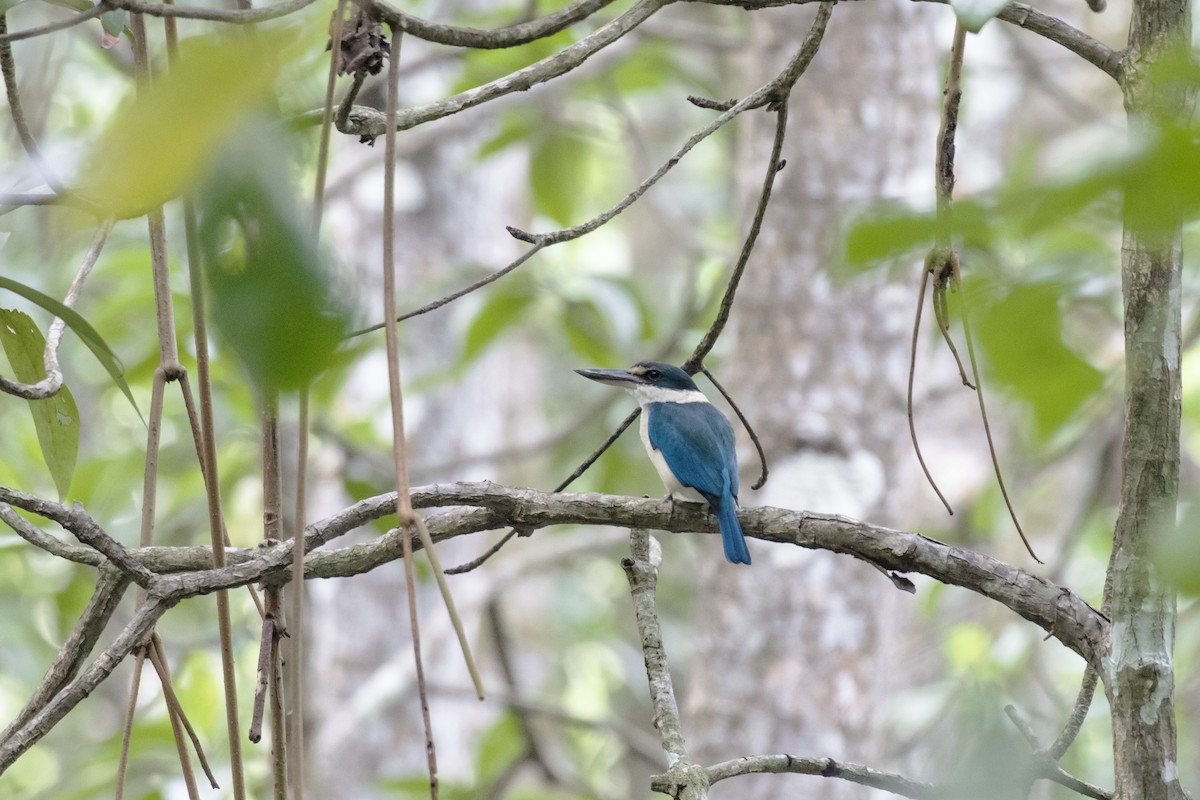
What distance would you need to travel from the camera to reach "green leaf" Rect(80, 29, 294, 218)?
482 mm

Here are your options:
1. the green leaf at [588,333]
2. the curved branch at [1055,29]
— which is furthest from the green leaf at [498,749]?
the curved branch at [1055,29]

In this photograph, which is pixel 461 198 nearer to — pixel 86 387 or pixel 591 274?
pixel 591 274

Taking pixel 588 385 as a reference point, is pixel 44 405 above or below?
below

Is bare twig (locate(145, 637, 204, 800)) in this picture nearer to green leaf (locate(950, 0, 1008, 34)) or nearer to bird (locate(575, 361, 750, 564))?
green leaf (locate(950, 0, 1008, 34))

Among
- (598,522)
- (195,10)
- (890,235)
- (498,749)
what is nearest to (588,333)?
(498,749)

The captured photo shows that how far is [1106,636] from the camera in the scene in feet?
4.83

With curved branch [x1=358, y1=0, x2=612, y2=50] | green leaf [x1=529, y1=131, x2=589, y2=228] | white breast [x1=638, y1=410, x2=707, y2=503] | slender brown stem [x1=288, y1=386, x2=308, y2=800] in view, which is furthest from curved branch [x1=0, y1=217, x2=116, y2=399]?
green leaf [x1=529, y1=131, x2=589, y2=228]

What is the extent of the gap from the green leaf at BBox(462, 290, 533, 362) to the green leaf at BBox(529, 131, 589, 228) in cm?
112

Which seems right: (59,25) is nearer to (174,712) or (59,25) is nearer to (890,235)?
(890,235)

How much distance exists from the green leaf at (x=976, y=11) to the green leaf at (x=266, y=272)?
0.65 m

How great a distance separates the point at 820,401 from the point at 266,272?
3.98 m

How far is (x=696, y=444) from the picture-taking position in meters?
3.82

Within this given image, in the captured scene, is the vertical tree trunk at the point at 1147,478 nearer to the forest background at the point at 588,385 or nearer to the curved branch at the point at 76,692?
the forest background at the point at 588,385

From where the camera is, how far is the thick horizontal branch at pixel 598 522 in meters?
1.54
